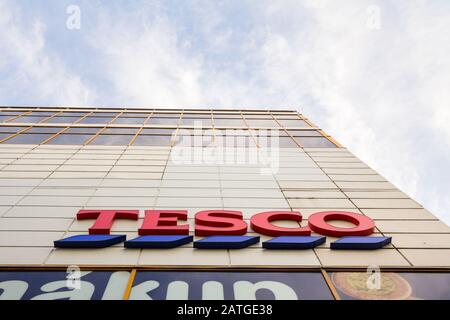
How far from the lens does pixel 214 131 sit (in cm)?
2353

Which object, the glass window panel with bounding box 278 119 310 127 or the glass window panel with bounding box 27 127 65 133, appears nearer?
the glass window panel with bounding box 27 127 65 133

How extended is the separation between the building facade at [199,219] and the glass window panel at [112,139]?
6cm

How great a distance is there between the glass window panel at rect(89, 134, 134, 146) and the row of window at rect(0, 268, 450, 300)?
12.3m

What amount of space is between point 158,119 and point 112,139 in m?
6.92

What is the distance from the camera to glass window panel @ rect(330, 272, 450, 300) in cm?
824

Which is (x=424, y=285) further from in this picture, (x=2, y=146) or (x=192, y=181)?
(x=2, y=146)

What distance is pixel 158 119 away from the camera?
91.4 feet

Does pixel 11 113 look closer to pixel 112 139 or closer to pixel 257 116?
pixel 112 139

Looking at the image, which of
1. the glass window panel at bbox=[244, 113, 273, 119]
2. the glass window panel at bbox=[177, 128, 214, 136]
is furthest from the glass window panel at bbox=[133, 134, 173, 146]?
the glass window panel at bbox=[244, 113, 273, 119]

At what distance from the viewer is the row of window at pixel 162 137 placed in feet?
67.2

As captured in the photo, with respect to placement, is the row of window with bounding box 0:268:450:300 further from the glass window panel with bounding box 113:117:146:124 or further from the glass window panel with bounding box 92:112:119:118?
the glass window panel with bounding box 92:112:119:118

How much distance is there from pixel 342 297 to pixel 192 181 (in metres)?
8.16

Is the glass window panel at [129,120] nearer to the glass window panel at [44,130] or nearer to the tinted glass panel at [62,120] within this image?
the tinted glass panel at [62,120]
